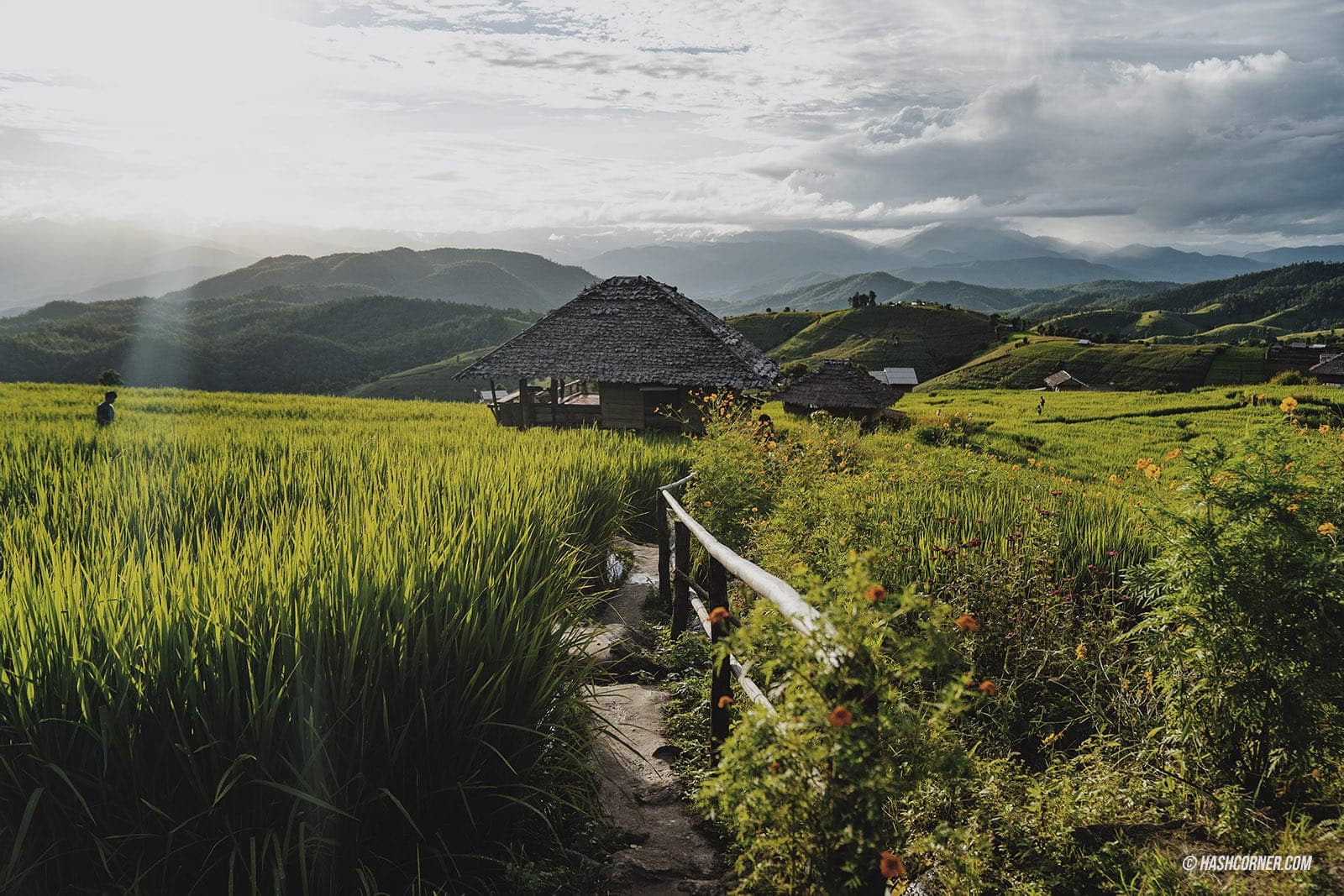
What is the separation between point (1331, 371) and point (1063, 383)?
1934 centimetres

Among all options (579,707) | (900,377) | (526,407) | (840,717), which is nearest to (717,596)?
(579,707)

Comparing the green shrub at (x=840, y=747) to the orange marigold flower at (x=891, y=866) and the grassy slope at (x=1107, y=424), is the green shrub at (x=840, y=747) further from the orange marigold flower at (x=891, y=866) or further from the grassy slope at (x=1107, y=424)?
the grassy slope at (x=1107, y=424)

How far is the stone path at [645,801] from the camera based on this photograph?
2771mm

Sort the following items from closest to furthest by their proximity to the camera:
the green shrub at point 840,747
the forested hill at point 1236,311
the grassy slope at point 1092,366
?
the green shrub at point 840,747, the grassy slope at point 1092,366, the forested hill at point 1236,311

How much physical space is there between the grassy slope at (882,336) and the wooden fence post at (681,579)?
9627 centimetres

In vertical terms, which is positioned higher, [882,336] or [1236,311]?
[1236,311]

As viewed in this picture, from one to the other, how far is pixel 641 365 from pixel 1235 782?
18.8 m

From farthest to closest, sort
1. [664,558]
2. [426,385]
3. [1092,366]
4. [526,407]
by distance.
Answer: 1. [426,385]
2. [1092,366]
3. [526,407]
4. [664,558]

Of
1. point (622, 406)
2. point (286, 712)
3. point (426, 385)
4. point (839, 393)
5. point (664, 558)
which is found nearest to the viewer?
point (286, 712)

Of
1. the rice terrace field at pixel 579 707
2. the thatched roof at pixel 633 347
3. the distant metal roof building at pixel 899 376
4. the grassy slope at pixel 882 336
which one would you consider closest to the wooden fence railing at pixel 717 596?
the rice terrace field at pixel 579 707

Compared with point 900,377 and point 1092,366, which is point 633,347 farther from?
point 1092,366

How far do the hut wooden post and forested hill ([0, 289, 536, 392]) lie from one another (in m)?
102

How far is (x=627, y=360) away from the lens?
21.5m

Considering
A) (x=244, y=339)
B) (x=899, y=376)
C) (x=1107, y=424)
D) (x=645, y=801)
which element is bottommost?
(x=645, y=801)
